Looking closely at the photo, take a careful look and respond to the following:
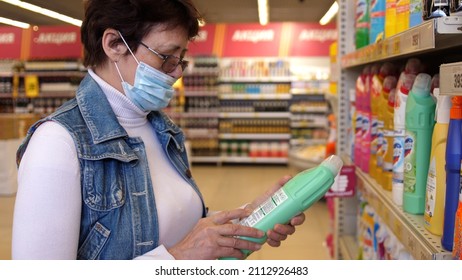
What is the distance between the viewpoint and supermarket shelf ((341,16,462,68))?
921 millimetres

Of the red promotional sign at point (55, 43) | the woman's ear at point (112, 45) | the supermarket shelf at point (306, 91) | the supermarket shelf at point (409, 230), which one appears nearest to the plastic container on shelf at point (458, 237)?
the supermarket shelf at point (409, 230)

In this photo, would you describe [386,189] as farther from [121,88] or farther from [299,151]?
[299,151]

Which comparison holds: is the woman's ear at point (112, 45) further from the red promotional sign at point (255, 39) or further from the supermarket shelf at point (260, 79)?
the red promotional sign at point (255, 39)

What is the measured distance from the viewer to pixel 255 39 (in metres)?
9.00

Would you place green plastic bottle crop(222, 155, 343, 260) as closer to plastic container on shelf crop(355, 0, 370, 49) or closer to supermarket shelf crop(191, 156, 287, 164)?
plastic container on shelf crop(355, 0, 370, 49)

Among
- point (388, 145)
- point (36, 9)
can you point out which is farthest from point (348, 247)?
point (36, 9)

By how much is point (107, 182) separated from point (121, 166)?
0.06 meters

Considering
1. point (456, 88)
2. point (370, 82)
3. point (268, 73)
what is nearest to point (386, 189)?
point (370, 82)

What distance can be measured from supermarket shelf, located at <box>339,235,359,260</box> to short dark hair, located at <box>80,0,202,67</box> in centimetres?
149

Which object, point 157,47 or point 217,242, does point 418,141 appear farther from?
point 157,47

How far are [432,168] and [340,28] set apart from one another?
4.73 feet

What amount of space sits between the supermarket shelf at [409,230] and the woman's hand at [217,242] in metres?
0.36

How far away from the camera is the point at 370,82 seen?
1983 millimetres

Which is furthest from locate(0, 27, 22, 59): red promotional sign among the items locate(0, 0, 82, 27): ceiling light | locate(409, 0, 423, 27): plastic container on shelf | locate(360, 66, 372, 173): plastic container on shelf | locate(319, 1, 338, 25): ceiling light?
locate(409, 0, 423, 27): plastic container on shelf
